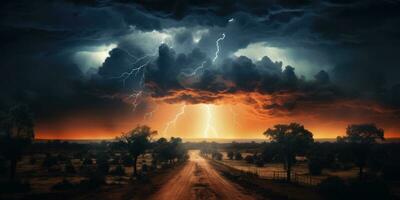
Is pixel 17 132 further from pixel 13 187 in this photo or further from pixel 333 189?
pixel 333 189

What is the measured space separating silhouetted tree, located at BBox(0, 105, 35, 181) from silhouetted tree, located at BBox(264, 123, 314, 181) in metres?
38.7

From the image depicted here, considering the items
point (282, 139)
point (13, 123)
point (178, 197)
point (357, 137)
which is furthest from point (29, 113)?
point (357, 137)

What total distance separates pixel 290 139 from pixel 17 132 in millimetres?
43030

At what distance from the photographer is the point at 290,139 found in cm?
6334

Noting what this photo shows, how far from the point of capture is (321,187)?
40.7 metres

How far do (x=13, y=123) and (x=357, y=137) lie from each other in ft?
194

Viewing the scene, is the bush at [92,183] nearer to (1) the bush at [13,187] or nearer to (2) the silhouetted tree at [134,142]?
(1) the bush at [13,187]

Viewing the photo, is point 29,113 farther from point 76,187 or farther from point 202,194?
point 202,194

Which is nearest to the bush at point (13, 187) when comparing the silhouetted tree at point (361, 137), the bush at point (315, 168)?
the silhouetted tree at point (361, 137)

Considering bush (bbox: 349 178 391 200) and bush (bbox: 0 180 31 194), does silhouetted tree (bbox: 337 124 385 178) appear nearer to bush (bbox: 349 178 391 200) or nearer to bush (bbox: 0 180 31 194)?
bush (bbox: 349 178 391 200)

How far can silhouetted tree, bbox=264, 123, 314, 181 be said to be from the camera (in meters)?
63.2

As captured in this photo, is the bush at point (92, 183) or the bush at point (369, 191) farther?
the bush at point (92, 183)

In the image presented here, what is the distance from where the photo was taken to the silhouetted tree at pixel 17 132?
5444 centimetres

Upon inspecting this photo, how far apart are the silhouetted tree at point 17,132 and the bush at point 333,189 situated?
41957 mm
